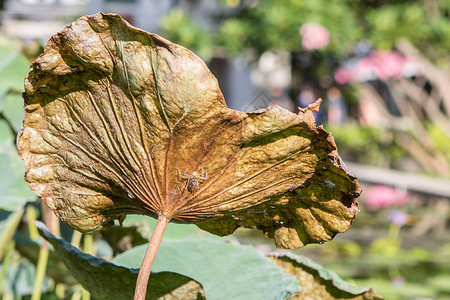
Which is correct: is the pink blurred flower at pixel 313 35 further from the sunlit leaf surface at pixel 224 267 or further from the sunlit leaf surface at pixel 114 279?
the sunlit leaf surface at pixel 114 279

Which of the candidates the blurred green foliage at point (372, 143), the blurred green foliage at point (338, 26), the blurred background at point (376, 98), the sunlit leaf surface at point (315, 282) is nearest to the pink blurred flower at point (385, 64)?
the blurred background at point (376, 98)

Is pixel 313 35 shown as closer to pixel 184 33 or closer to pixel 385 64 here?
pixel 385 64

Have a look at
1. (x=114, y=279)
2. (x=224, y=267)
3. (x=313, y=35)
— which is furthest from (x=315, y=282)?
(x=313, y=35)

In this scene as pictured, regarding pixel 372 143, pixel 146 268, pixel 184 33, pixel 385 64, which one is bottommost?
pixel 146 268

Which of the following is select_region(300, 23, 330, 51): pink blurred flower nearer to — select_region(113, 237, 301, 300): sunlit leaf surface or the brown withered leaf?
select_region(113, 237, 301, 300): sunlit leaf surface

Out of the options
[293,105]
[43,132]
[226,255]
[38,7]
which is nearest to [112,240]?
[226,255]

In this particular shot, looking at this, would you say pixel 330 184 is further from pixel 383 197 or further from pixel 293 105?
pixel 293 105
